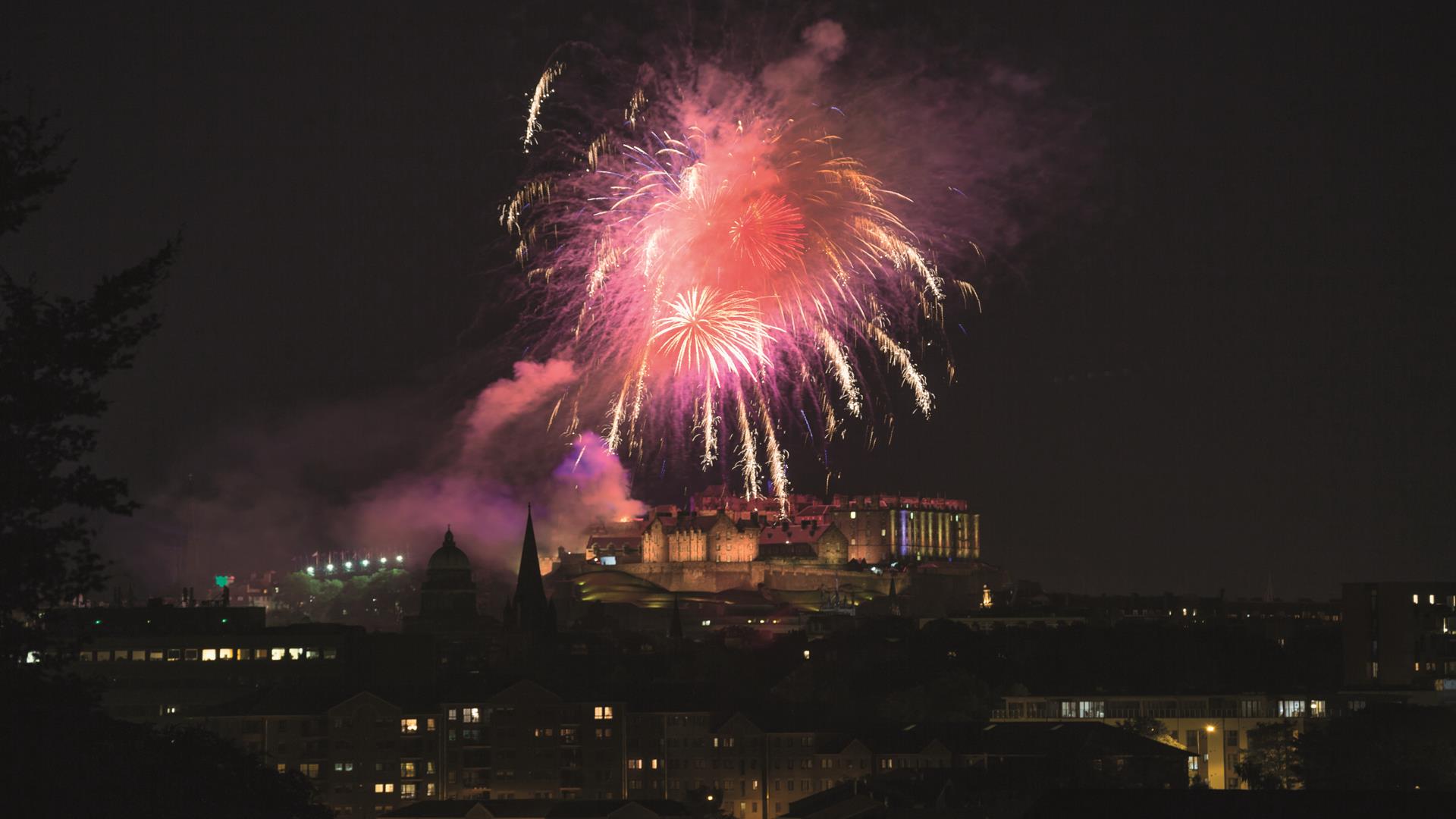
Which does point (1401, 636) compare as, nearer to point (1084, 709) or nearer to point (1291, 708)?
point (1291, 708)

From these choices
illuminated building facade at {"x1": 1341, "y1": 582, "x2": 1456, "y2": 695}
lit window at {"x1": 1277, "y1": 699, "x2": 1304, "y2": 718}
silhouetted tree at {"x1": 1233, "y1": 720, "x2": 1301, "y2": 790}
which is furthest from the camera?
illuminated building facade at {"x1": 1341, "y1": 582, "x2": 1456, "y2": 695}

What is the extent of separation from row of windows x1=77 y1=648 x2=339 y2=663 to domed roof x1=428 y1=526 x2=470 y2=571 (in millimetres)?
36671

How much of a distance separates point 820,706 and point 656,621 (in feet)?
291

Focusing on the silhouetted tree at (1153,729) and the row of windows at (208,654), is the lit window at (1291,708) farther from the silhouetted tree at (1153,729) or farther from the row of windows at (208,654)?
the row of windows at (208,654)

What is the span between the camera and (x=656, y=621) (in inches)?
7480

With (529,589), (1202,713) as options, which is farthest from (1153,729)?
(529,589)

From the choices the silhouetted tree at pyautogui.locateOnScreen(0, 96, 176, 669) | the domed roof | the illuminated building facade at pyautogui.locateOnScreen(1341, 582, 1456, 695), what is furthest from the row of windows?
the silhouetted tree at pyautogui.locateOnScreen(0, 96, 176, 669)

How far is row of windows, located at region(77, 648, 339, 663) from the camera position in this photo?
360 ft

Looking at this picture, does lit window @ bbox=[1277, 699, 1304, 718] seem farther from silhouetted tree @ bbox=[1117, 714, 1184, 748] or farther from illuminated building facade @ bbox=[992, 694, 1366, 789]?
silhouetted tree @ bbox=[1117, 714, 1184, 748]

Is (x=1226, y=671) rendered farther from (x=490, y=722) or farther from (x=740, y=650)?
(x=490, y=722)

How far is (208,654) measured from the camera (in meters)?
112

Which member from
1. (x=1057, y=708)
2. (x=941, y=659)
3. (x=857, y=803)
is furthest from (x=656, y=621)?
(x=857, y=803)

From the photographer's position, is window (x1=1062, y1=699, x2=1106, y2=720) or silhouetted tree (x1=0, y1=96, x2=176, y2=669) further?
window (x1=1062, y1=699, x2=1106, y2=720)

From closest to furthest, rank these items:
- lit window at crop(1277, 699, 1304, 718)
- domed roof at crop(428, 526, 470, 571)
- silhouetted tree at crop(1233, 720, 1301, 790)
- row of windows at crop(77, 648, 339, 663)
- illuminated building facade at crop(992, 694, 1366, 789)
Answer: silhouetted tree at crop(1233, 720, 1301, 790) < illuminated building facade at crop(992, 694, 1366, 789) < lit window at crop(1277, 699, 1304, 718) < row of windows at crop(77, 648, 339, 663) < domed roof at crop(428, 526, 470, 571)
